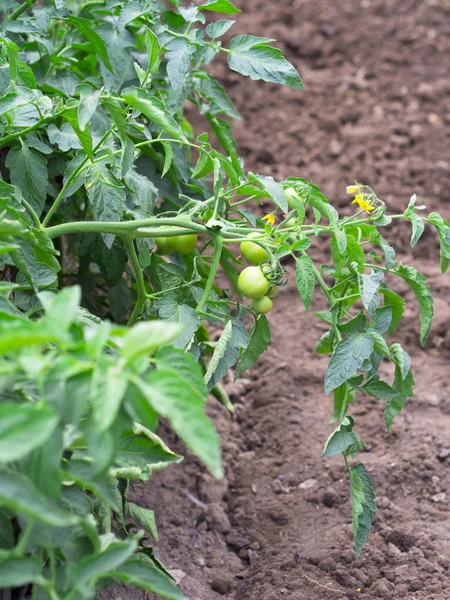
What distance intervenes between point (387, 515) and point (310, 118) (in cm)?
221

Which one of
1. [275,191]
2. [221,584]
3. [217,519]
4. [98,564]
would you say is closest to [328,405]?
[217,519]

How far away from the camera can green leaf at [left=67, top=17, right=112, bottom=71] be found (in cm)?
174

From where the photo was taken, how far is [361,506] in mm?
1479

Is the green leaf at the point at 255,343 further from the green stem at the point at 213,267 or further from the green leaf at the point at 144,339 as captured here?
the green leaf at the point at 144,339

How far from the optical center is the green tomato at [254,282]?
1494 millimetres

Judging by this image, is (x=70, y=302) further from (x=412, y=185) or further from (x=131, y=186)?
(x=412, y=185)

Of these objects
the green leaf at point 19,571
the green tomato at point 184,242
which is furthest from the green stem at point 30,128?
the green leaf at point 19,571

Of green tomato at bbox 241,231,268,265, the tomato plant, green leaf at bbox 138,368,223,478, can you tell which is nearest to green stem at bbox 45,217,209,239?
the tomato plant

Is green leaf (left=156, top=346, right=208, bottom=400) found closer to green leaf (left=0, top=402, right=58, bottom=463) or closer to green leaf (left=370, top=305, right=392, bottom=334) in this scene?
green leaf (left=0, top=402, right=58, bottom=463)

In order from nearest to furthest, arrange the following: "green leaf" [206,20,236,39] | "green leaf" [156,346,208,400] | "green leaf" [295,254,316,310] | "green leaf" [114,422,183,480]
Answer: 1. "green leaf" [156,346,208,400]
2. "green leaf" [114,422,183,480]
3. "green leaf" [295,254,316,310]
4. "green leaf" [206,20,236,39]

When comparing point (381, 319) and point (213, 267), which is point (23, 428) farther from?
point (381, 319)

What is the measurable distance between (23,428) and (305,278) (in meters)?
0.75

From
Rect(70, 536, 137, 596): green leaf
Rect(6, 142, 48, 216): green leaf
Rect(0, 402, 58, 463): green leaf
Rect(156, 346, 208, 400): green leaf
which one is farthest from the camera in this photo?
Rect(6, 142, 48, 216): green leaf

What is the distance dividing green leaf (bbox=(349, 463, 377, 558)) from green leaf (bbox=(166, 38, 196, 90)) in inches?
34.9
